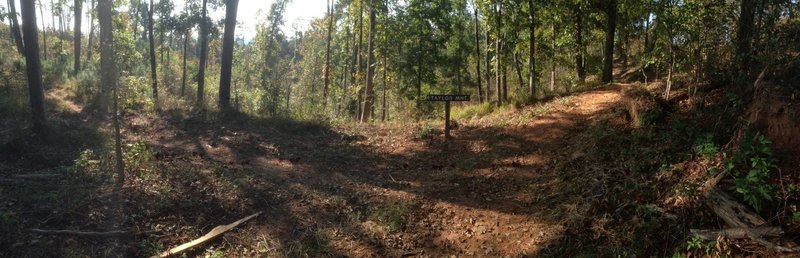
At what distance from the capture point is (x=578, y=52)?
16500 mm

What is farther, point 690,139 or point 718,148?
point 690,139

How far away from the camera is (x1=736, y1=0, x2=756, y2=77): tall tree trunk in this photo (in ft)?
21.4

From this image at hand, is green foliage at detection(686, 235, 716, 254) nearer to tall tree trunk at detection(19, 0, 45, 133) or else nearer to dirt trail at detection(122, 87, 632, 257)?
dirt trail at detection(122, 87, 632, 257)

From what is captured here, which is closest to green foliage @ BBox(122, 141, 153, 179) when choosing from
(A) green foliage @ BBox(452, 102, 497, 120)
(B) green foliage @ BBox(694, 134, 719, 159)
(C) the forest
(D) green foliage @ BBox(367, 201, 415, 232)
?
(C) the forest

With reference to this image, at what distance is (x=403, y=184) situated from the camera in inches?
344

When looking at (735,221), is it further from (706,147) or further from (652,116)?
(652,116)

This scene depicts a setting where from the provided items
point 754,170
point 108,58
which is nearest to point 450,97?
point 754,170

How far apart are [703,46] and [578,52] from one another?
30.4 feet

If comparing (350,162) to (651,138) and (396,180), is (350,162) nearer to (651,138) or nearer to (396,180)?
(396,180)

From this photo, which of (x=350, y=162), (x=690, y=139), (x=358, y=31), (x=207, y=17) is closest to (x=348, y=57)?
(x=358, y=31)

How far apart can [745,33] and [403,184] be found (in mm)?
5747

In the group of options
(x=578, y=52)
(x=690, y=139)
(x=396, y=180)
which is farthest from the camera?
(x=578, y=52)

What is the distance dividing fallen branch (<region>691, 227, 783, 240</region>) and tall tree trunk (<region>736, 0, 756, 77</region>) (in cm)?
296

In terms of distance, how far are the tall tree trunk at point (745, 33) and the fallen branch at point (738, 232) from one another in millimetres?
2955
